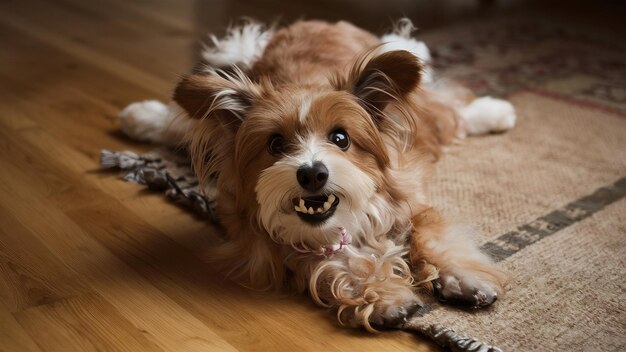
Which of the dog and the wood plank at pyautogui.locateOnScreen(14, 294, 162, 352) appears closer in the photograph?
the wood plank at pyautogui.locateOnScreen(14, 294, 162, 352)

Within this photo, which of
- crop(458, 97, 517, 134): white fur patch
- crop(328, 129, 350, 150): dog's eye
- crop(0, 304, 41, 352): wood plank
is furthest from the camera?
crop(458, 97, 517, 134): white fur patch

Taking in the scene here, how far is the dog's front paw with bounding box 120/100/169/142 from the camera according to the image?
3.31m

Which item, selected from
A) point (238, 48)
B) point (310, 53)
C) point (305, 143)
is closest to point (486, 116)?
point (310, 53)

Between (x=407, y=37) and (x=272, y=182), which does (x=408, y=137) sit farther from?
(x=407, y=37)

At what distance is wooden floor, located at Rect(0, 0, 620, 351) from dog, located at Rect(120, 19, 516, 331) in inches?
4.1

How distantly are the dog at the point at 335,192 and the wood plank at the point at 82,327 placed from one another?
16.2 inches

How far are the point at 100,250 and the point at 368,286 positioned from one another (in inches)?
37.0

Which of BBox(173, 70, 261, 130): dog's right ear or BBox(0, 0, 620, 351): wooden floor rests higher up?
BBox(173, 70, 261, 130): dog's right ear

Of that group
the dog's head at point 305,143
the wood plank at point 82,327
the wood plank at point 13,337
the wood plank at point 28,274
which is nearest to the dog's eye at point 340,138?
the dog's head at point 305,143

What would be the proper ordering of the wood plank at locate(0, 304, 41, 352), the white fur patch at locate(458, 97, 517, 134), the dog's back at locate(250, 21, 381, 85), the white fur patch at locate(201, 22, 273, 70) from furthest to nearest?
1. the white fur patch at locate(458, 97, 517, 134)
2. the white fur patch at locate(201, 22, 273, 70)
3. the dog's back at locate(250, 21, 381, 85)
4. the wood plank at locate(0, 304, 41, 352)

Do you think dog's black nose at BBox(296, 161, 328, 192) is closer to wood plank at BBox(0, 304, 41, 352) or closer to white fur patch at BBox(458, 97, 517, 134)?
wood plank at BBox(0, 304, 41, 352)

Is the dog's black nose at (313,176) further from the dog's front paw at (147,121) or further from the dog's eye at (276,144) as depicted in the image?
the dog's front paw at (147,121)

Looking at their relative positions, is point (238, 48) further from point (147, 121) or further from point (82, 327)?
point (82, 327)

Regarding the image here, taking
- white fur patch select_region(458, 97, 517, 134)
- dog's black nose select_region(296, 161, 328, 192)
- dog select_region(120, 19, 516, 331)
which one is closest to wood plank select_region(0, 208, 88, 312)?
dog select_region(120, 19, 516, 331)
